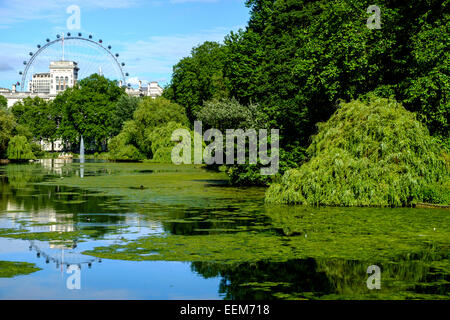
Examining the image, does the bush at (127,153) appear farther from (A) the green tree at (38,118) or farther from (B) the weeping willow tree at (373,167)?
(A) the green tree at (38,118)

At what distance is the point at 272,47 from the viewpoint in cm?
4016

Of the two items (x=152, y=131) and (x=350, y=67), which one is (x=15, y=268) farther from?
(x=152, y=131)

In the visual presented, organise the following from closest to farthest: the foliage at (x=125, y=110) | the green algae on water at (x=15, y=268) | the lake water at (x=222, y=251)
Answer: the lake water at (x=222, y=251) < the green algae on water at (x=15, y=268) < the foliage at (x=125, y=110)

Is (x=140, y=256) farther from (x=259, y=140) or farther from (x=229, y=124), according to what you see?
(x=229, y=124)

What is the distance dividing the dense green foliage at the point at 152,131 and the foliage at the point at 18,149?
548 inches

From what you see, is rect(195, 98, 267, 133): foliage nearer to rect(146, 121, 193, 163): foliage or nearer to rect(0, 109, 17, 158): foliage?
rect(146, 121, 193, 163): foliage

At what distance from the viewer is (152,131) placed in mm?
87938

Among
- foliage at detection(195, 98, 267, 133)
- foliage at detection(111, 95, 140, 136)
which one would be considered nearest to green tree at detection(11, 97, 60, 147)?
foliage at detection(111, 95, 140, 136)

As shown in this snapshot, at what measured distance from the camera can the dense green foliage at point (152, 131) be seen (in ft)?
274

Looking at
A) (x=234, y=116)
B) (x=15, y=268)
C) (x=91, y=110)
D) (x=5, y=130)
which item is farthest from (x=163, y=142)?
(x=15, y=268)

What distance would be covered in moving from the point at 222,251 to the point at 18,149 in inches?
3221

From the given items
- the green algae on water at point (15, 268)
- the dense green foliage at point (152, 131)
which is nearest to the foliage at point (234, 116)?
the green algae on water at point (15, 268)

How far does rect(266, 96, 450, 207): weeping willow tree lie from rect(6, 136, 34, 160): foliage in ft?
233
